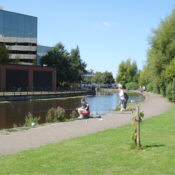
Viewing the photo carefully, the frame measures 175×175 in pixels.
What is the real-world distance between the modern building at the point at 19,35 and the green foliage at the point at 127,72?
34.3 m

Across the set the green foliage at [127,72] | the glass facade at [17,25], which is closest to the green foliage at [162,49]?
the glass facade at [17,25]

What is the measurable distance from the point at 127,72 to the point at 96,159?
9335 centimetres

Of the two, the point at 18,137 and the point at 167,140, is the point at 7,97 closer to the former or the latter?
the point at 18,137

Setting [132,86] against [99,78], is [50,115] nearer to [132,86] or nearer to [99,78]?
[132,86]

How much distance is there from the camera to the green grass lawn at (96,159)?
17.0ft

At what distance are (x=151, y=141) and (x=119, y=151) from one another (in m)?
1.59

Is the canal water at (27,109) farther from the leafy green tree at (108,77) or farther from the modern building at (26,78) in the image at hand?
the leafy green tree at (108,77)

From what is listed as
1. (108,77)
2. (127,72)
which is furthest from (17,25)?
(108,77)

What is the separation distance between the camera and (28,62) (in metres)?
80.5

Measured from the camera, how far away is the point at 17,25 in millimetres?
73875

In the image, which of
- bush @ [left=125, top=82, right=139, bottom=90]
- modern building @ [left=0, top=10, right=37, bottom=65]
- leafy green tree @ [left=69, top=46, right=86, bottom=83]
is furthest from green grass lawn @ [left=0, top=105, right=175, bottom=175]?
bush @ [left=125, top=82, right=139, bottom=90]

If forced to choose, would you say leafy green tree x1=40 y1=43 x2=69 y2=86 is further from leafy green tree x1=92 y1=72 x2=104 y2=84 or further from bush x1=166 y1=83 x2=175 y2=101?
leafy green tree x1=92 y1=72 x2=104 y2=84

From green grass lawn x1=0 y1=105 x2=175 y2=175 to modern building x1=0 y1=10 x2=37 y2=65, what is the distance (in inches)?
2656

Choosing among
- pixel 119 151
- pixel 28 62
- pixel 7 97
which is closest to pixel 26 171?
pixel 119 151
